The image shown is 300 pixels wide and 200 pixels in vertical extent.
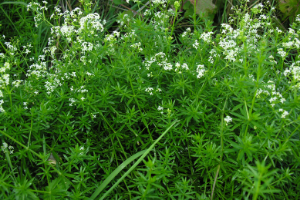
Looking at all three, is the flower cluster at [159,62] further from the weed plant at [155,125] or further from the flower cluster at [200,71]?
the flower cluster at [200,71]

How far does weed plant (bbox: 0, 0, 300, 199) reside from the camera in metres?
2.24

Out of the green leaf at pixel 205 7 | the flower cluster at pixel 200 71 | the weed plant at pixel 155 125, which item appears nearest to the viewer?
the weed plant at pixel 155 125

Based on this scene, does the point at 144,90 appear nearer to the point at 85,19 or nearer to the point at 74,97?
the point at 74,97

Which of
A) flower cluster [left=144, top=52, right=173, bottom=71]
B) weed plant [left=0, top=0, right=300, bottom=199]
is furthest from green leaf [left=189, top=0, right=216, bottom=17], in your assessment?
flower cluster [left=144, top=52, right=173, bottom=71]

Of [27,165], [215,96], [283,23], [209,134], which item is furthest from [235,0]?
[27,165]

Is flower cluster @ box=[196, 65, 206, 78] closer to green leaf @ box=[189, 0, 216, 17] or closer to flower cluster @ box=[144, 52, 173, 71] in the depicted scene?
flower cluster @ box=[144, 52, 173, 71]

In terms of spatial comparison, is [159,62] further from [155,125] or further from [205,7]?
[205,7]

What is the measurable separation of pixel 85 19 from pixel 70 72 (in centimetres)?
59

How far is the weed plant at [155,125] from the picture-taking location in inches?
88.1

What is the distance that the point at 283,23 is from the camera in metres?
4.54

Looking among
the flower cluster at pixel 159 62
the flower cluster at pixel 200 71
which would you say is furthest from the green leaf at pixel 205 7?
the flower cluster at pixel 200 71

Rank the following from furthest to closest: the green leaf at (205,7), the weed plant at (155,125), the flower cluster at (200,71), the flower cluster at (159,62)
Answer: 1. the green leaf at (205,7)
2. the flower cluster at (159,62)
3. the flower cluster at (200,71)
4. the weed plant at (155,125)

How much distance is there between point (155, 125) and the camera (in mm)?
2652

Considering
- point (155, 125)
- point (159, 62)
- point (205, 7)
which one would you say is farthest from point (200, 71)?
point (205, 7)
